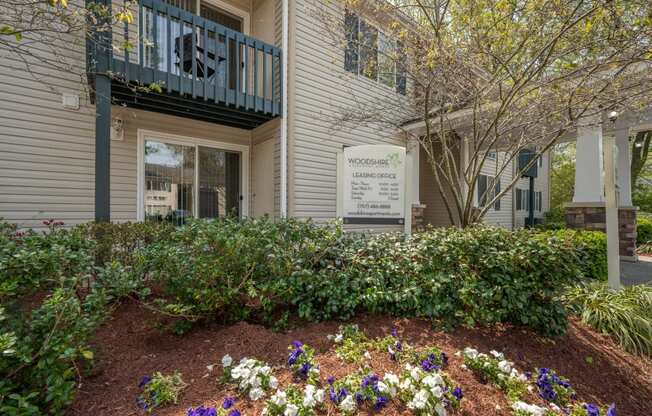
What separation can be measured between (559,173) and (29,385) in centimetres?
2732

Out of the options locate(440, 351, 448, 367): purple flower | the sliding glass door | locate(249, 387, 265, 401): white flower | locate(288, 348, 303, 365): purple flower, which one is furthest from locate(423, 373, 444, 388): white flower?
the sliding glass door

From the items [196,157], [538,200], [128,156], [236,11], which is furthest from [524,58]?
[538,200]

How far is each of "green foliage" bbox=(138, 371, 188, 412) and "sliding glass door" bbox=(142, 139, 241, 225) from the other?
4.37 meters

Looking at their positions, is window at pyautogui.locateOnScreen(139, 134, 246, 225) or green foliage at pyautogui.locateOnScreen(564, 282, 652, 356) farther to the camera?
window at pyautogui.locateOnScreen(139, 134, 246, 225)

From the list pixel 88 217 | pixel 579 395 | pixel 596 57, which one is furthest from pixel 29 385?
pixel 596 57

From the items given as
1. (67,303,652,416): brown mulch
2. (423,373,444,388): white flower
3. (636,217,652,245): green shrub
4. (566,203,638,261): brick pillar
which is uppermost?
(566,203,638,261): brick pillar

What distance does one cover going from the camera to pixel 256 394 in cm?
181

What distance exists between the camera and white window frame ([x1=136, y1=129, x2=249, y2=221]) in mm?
5617

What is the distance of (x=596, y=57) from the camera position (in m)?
3.48

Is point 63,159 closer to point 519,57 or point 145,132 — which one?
point 145,132

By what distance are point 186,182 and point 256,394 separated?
5.17m

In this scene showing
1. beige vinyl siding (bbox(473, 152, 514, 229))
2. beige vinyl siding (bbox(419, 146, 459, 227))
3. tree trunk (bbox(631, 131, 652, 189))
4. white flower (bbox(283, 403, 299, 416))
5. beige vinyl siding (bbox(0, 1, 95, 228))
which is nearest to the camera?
white flower (bbox(283, 403, 299, 416))

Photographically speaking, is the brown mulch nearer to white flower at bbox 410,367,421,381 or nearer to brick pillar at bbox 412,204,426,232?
white flower at bbox 410,367,421,381

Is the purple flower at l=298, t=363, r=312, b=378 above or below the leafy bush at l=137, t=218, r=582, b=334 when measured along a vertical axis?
below
